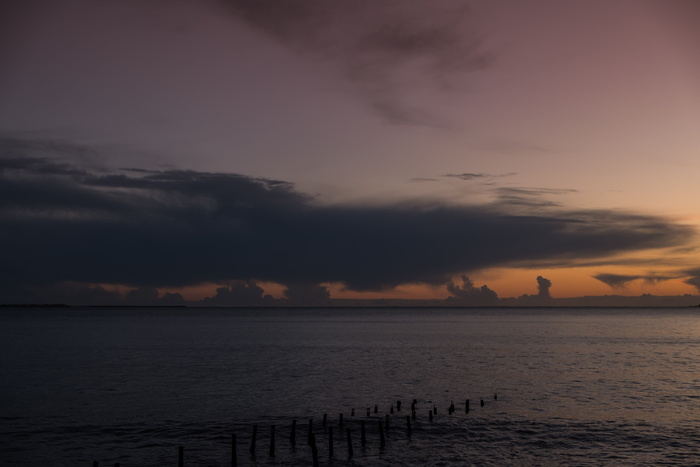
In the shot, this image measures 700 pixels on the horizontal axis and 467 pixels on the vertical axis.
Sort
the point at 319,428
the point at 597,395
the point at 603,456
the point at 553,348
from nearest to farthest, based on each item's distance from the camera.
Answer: the point at 603,456 < the point at 319,428 < the point at 597,395 < the point at 553,348

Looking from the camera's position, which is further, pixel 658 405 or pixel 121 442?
pixel 658 405

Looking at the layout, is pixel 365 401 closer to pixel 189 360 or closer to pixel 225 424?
pixel 225 424

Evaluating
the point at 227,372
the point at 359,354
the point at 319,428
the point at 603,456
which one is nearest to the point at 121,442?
the point at 319,428

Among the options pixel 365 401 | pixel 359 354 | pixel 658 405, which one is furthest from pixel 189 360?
pixel 658 405

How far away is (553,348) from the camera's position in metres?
111

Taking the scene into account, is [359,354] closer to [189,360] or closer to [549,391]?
[189,360]

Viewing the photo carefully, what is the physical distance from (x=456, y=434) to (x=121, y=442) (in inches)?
883

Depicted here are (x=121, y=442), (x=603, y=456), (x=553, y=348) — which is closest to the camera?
(x=603, y=456)

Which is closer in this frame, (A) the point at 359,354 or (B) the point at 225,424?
(B) the point at 225,424

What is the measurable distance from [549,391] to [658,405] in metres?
9.90

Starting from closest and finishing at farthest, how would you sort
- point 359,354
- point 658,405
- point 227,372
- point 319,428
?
point 319,428 < point 658,405 < point 227,372 < point 359,354

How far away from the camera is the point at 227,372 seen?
74.5 m

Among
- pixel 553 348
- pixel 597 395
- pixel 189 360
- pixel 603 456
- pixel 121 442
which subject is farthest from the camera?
pixel 553 348

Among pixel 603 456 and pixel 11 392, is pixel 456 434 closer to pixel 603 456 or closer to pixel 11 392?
pixel 603 456
